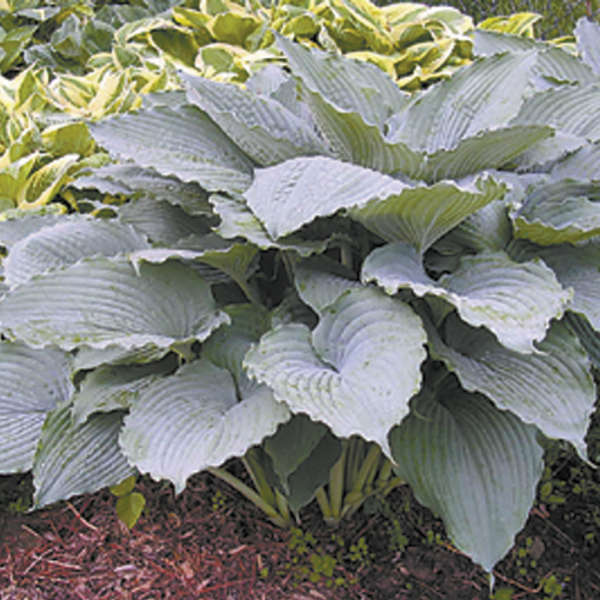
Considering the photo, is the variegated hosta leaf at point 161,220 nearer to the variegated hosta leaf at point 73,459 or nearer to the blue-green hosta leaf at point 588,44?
the variegated hosta leaf at point 73,459

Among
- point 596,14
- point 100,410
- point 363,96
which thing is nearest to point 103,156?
point 363,96

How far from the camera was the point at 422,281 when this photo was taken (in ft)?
3.58

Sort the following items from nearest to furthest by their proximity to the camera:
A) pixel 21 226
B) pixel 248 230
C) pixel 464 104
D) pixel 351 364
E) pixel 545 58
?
pixel 351 364
pixel 248 230
pixel 464 104
pixel 21 226
pixel 545 58

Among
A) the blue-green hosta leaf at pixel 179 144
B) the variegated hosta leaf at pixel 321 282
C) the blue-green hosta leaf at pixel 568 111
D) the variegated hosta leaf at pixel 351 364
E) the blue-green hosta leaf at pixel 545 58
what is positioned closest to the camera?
the variegated hosta leaf at pixel 351 364

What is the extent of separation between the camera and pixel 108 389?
117 centimetres

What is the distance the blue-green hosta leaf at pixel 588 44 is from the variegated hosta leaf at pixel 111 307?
1.08m

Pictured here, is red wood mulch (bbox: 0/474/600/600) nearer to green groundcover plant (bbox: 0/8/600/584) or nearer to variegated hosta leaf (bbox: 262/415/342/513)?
green groundcover plant (bbox: 0/8/600/584)

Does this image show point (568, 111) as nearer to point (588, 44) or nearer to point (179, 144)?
point (588, 44)

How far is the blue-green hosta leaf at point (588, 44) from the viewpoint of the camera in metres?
1.64

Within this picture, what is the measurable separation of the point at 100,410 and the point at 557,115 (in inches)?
40.5

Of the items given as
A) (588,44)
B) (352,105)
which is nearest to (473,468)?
(352,105)

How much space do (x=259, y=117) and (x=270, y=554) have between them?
916mm

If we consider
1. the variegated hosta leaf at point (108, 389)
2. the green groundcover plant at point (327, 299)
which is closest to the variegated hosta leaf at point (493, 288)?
the green groundcover plant at point (327, 299)

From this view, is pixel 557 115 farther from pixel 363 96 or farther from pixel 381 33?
pixel 381 33
